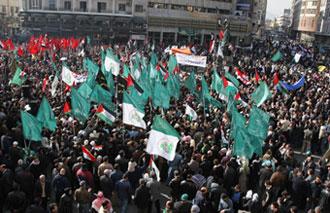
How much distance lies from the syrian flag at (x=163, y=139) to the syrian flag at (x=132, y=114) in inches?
73.0

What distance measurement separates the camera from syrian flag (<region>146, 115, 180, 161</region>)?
397 inches

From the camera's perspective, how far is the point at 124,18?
59312 millimetres

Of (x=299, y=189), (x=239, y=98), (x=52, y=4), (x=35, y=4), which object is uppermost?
(x=52, y=4)

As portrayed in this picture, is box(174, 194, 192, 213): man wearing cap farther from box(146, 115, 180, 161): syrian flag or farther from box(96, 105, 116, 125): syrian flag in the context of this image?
box(96, 105, 116, 125): syrian flag

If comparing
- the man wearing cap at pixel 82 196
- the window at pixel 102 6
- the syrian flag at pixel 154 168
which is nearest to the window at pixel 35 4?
the window at pixel 102 6

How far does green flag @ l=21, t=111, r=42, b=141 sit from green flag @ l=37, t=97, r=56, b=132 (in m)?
0.88

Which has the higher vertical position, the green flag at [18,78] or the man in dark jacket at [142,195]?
the green flag at [18,78]

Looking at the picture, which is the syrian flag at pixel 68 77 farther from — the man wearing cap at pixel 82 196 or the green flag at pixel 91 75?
the man wearing cap at pixel 82 196

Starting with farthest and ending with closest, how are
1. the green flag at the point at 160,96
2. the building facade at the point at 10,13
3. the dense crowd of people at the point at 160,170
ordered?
the building facade at the point at 10,13
the green flag at the point at 160,96
the dense crowd of people at the point at 160,170

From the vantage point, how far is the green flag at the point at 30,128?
10992 millimetres

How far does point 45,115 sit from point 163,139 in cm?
388

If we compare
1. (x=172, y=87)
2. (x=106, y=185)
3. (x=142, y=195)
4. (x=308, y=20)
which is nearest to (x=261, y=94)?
(x=172, y=87)

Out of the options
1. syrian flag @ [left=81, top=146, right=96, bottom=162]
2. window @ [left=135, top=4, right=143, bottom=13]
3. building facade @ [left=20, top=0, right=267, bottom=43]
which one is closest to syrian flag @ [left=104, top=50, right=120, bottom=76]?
syrian flag @ [left=81, top=146, right=96, bottom=162]

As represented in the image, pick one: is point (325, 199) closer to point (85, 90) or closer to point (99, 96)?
point (99, 96)
